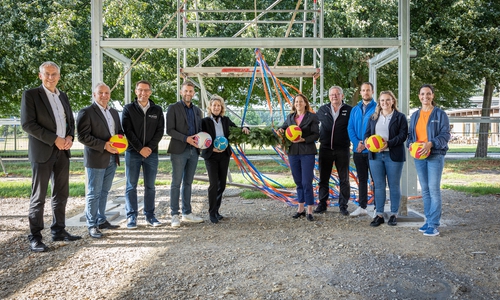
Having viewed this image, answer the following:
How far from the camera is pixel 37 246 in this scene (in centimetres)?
427

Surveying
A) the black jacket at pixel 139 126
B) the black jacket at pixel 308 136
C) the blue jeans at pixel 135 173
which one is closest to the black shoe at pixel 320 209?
the black jacket at pixel 308 136

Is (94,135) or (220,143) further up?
(94,135)

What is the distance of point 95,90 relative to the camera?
497 cm

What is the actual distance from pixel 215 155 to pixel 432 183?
107 inches

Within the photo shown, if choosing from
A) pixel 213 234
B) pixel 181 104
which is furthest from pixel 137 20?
pixel 213 234

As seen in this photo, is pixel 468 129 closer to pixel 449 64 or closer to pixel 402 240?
pixel 449 64

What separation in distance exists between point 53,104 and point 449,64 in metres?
13.2

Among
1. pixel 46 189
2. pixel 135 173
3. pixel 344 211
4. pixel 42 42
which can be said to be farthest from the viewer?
pixel 42 42

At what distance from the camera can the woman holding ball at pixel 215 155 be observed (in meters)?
5.51

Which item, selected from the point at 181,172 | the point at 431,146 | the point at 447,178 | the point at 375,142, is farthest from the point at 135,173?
the point at 447,178

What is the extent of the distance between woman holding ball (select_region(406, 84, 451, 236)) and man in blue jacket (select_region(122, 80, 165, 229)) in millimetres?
3186

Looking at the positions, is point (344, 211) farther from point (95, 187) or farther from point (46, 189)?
point (46, 189)

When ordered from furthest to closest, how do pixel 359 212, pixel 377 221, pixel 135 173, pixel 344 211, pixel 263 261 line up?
pixel 344 211 < pixel 359 212 < pixel 377 221 < pixel 135 173 < pixel 263 261

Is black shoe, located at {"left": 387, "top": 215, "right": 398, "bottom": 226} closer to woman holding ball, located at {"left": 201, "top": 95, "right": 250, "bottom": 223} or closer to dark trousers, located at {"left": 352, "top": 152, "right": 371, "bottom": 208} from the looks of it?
dark trousers, located at {"left": 352, "top": 152, "right": 371, "bottom": 208}
